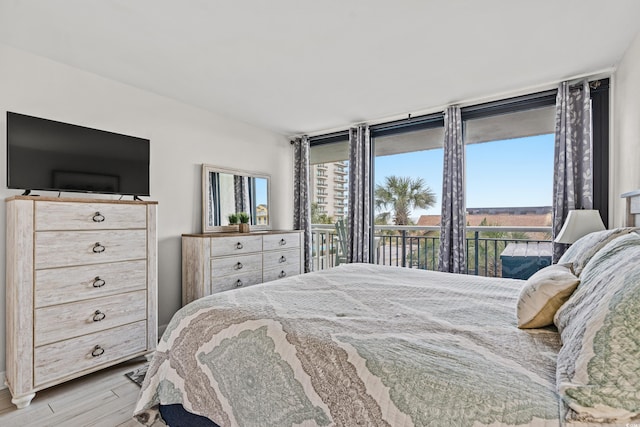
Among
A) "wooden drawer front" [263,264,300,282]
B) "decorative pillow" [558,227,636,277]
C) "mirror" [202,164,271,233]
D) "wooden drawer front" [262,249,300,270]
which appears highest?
"mirror" [202,164,271,233]

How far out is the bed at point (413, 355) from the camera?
2.48 feet

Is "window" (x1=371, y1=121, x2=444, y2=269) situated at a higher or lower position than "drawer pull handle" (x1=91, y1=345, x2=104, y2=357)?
higher

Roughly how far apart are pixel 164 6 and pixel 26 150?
4.67ft

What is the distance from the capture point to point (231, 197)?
13.0ft

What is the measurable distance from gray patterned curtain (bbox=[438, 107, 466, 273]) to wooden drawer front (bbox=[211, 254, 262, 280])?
2016mm

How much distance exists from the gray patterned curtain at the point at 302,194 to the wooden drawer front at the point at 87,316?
2.39 metres

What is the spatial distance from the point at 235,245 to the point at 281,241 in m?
0.70

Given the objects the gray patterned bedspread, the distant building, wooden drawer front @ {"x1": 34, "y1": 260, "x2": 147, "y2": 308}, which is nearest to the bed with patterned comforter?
the gray patterned bedspread

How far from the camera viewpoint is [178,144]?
11.2ft

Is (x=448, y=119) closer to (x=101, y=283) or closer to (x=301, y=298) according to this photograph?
(x=301, y=298)

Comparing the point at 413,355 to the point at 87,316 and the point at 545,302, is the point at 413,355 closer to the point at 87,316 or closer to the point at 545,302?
the point at 545,302

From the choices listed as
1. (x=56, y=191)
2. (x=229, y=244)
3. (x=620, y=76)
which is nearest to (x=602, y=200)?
(x=620, y=76)

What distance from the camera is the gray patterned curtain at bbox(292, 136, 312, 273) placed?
4602 millimetres

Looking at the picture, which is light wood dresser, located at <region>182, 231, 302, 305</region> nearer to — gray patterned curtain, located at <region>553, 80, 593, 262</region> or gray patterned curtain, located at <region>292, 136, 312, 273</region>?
gray patterned curtain, located at <region>292, 136, 312, 273</region>
